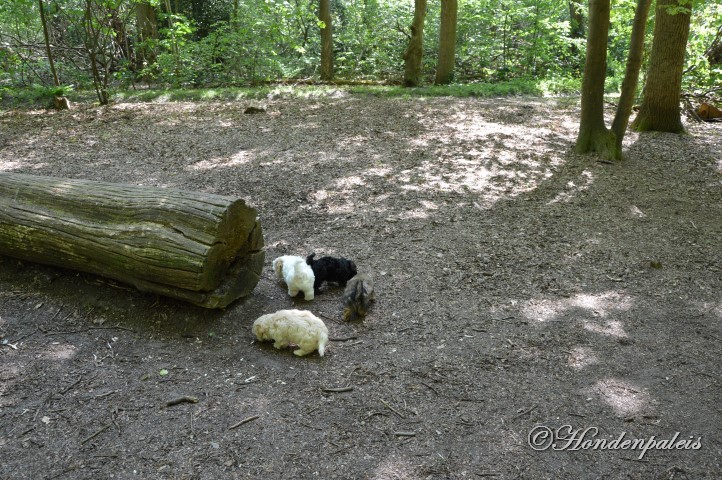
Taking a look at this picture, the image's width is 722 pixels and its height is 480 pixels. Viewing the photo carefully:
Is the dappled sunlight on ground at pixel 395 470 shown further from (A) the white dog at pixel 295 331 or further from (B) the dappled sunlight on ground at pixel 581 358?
(B) the dappled sunlight on ground at pixel 581 358

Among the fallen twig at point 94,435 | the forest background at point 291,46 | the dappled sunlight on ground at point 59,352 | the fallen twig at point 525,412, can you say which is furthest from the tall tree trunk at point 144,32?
the fallen twig at point 525,412

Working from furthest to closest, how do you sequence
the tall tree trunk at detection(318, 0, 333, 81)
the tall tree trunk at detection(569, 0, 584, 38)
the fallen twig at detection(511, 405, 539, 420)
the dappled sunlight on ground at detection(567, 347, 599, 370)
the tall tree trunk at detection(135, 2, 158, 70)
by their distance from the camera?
1. the tall tree trunk at detection(569, 0, 584, 38)
2. the tall tree trunk at detection(318, 0, 333, 81)
3. the tall tree trunk at detection(135, 2, 158, 70)
4. the dappled sunlight on ground at detection(567, 347, 599, 370)
5. the fallen twig at detection(511, 405, 539, 420)

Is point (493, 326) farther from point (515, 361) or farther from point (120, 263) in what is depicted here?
point (120, 263)

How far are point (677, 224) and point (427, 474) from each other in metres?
5.16

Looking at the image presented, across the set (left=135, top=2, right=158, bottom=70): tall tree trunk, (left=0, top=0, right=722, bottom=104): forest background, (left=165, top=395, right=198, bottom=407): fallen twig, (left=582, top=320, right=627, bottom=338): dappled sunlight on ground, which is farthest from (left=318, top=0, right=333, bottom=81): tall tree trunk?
(left=165, top=395, right=198, bottom=407): fallen twig

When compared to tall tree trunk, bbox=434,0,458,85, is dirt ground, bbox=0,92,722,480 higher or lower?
lower

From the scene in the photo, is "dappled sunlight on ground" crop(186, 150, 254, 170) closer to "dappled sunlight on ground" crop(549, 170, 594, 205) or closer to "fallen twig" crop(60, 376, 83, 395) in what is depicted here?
"dappled sunlight on ground" crop(549, 170, 594, 205)

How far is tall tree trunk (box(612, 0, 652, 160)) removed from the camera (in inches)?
318

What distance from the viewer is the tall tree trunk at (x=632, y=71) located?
8.07 metres

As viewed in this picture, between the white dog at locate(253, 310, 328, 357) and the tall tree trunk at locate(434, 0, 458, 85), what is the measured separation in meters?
13.9

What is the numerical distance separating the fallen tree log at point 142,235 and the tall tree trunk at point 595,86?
20.8ft

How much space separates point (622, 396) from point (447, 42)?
14.5m

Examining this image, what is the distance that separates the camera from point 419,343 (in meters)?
4.39

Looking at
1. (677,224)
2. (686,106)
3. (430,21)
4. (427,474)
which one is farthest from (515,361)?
(430,21)
